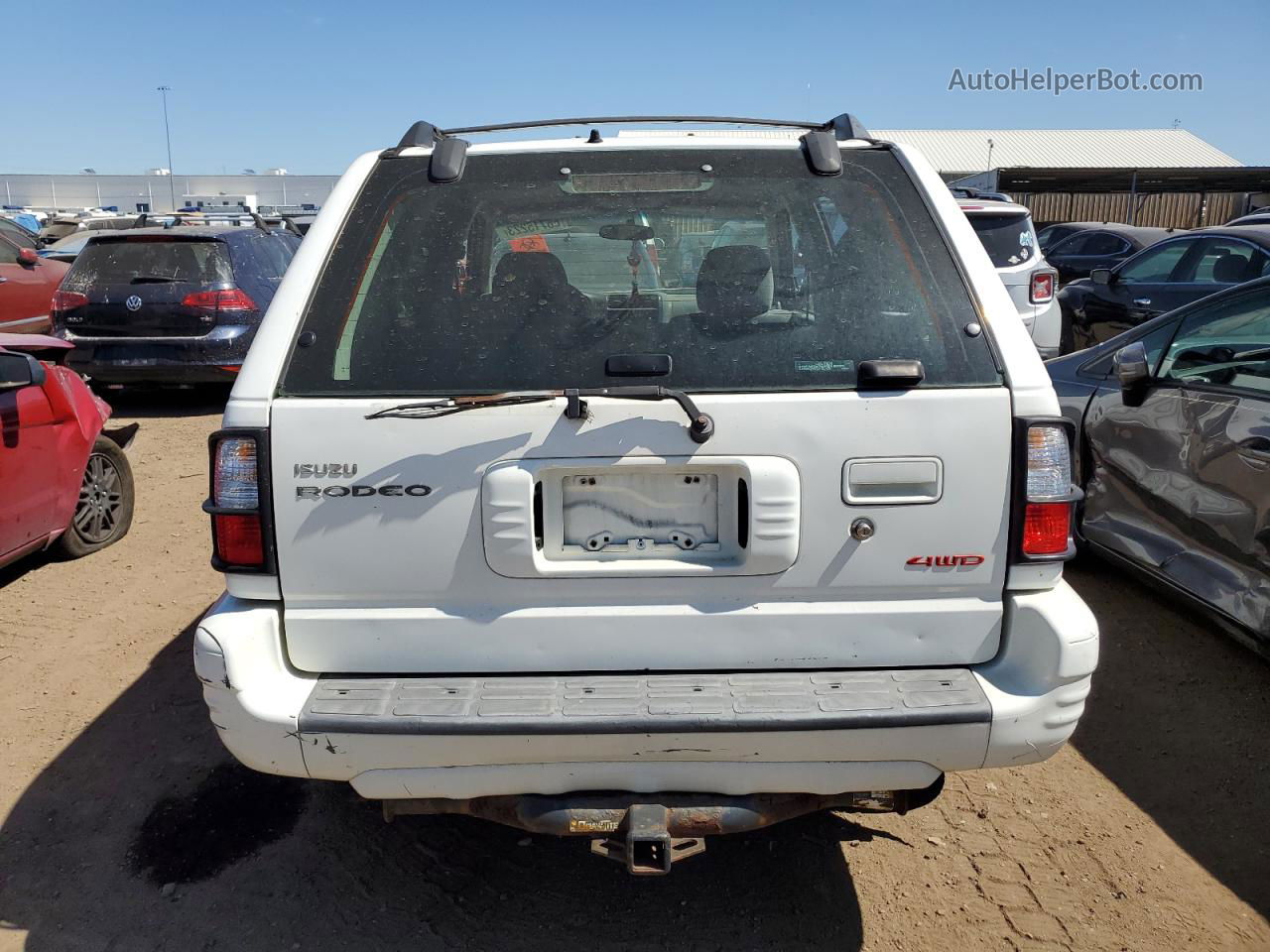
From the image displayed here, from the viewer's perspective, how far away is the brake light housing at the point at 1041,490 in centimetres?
226

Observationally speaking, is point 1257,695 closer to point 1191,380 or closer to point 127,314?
point 1191,380

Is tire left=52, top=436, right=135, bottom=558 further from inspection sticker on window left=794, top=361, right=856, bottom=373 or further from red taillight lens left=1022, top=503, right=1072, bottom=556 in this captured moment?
red taillight lens left=1022, top=503, right=1072, bottom=556

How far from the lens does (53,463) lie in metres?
5.03

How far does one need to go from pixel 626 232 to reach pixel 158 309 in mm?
7382

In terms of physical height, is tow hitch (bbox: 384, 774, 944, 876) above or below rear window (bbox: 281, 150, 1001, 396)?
below

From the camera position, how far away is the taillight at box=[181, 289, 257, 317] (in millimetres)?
8805

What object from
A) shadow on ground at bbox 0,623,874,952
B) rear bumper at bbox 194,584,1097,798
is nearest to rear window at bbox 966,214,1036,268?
shadow on ground at bbox 0,623,874,952

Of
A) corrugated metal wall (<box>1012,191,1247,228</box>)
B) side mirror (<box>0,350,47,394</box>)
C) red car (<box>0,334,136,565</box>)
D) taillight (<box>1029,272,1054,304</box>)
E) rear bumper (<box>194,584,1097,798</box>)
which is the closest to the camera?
rear bumper (<box>194,584,1097,798</box>)

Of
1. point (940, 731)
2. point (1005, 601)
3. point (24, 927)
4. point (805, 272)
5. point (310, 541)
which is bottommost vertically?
point (24, 927)

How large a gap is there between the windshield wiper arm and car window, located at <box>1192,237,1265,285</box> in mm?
8210

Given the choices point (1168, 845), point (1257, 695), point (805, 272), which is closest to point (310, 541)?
point (805, 272)

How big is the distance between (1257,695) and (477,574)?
328 cm

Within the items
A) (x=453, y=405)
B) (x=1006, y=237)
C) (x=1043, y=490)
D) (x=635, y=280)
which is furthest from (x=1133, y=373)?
(x=1006, y=237)

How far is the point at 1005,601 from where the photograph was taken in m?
2.32
